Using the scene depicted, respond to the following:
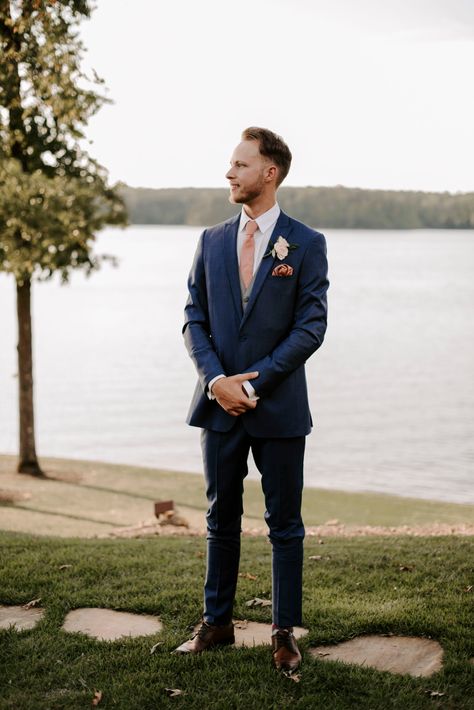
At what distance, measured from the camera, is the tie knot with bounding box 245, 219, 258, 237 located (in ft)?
14.9

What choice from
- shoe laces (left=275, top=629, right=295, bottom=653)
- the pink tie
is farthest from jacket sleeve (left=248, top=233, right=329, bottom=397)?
shoe laces (left=275, top=629, right=295, bottom=653)

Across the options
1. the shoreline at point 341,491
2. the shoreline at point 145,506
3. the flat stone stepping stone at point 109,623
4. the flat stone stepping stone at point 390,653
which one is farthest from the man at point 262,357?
the shoreline at point 341,491

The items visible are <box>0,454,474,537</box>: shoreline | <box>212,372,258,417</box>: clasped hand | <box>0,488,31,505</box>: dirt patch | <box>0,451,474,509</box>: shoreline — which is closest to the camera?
<box>212,372,258,417</box>: clasped hand

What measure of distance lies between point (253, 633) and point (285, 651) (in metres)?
0.52

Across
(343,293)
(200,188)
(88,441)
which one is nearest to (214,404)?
(88,441)

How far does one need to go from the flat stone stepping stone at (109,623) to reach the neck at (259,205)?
7.67 ft

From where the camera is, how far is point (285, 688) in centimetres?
415

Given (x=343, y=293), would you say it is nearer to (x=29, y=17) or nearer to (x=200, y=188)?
(x=200, y=188)

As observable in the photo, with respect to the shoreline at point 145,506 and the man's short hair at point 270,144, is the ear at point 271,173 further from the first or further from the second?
the shoreline at point 145,506

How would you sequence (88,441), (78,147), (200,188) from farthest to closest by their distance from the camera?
(200,188) → (88,441) → (78,147)

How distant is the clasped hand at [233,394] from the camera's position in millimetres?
4293

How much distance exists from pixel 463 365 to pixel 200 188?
39.0 m

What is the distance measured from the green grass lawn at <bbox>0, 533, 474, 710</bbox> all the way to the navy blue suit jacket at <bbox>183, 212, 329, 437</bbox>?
1186mm

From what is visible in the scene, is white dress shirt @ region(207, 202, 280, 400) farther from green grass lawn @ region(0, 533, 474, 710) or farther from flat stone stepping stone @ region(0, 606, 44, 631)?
flat stone stepping stone @ region(0, 606, 44, 631)
